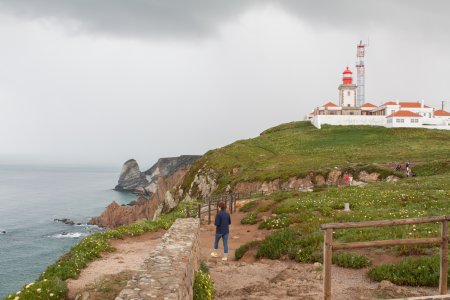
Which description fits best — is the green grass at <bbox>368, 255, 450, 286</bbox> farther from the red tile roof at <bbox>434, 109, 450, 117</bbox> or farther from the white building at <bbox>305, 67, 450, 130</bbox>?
the red tile roof at <bbox>434, 109, 450, 117</bbox>

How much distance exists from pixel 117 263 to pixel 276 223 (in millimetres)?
10742

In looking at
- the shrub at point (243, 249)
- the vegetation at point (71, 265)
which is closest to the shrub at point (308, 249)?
the shrub at point (243, 249)

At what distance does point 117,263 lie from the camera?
17000 mm

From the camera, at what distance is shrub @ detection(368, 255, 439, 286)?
12.3 meters

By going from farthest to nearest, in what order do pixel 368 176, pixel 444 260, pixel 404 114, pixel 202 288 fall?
pixel 404 114, pixel 368 176, pixel 202 288, pixel 444 260

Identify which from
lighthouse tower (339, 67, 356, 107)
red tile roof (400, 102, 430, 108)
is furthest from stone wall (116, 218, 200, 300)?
lighthouse tower (339, 67, 356, 107)

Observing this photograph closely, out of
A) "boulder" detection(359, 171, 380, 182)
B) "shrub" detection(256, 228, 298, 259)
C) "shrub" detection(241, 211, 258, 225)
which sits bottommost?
"shrub" detection(241, 211, 258, 225)

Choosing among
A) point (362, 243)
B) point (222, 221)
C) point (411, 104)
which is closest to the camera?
point (362, 243)

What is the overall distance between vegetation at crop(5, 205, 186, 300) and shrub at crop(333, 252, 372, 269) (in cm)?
989

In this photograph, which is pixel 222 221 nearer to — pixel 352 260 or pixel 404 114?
pixel 352 260

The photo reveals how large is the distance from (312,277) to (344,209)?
12.8 metres

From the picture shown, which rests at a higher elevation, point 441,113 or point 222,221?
point 441,113

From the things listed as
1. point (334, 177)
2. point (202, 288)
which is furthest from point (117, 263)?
point (334, 177)

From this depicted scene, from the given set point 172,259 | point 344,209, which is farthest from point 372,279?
point 344,209
